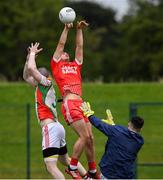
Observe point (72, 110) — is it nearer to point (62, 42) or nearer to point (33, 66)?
point (33, 66)

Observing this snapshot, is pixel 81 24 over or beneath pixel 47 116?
over

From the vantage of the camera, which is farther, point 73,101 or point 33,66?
point 73,101

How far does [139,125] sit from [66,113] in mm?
2240

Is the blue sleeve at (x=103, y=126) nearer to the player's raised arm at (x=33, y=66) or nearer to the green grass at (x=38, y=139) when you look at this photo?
the player's raised arm at (x=33, y=66)

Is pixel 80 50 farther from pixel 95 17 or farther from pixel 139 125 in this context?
pixel 95 17

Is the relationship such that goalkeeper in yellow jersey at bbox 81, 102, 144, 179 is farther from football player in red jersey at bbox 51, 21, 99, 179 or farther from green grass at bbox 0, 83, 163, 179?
green grass at bbox 0, 83, 163, 179

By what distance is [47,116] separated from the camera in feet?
47.6

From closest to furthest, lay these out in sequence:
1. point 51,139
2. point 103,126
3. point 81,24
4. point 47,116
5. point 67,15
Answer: point 103,126, point 51,139, point 47,116, point 67,15, point 81,24

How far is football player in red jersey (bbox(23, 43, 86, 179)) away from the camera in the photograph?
46.9 feet

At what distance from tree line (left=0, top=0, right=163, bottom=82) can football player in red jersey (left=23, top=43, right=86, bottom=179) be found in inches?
1673

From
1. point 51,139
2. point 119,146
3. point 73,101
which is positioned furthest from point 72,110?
point 119,146

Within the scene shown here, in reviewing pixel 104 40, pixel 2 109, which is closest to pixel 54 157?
pixel 2 109

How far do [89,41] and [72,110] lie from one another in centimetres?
5570

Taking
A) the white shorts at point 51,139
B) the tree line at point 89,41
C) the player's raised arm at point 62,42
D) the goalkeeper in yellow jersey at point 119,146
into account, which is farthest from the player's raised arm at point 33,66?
the tree line at point 89,41
